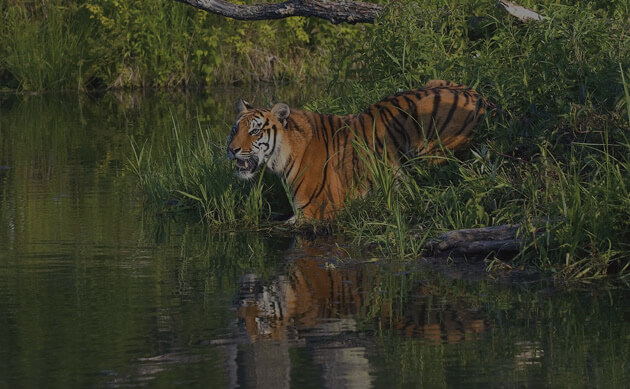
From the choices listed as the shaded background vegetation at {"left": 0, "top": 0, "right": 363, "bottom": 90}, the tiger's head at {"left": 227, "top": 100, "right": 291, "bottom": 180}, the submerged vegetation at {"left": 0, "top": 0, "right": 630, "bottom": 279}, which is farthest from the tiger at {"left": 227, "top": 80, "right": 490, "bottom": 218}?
the shaded background vegetation at {"left": 0, "top": 0, "right": 363, "bottom": 90}

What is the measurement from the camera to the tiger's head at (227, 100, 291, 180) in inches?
363

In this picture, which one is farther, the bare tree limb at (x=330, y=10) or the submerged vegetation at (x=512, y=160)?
the bare tree limb at (x=330, y=10)

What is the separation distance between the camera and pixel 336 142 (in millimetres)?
9430

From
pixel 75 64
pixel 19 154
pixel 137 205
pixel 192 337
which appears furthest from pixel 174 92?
pixel 192 337

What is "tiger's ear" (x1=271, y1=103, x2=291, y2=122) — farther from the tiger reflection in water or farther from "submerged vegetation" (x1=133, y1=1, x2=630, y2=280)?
the tiger reflection in water

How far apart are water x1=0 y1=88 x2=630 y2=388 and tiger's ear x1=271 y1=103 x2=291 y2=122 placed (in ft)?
3.14

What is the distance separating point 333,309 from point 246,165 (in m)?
2.76

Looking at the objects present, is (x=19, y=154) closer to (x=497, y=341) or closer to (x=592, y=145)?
(x=592, y=145)

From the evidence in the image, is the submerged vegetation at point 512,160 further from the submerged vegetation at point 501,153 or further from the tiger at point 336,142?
the tiger at point 336,142

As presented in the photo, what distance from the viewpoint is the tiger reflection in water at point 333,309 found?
6.21 metres

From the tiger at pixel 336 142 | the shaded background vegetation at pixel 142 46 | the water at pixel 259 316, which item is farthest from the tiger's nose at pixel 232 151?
the shaded background vegetation at pixel 142 46

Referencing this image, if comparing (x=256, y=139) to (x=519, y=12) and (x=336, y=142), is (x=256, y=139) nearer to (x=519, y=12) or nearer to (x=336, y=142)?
(x=336, y=142)

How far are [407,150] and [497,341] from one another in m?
3.67

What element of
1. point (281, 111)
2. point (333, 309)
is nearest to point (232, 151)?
point (281, 111)
